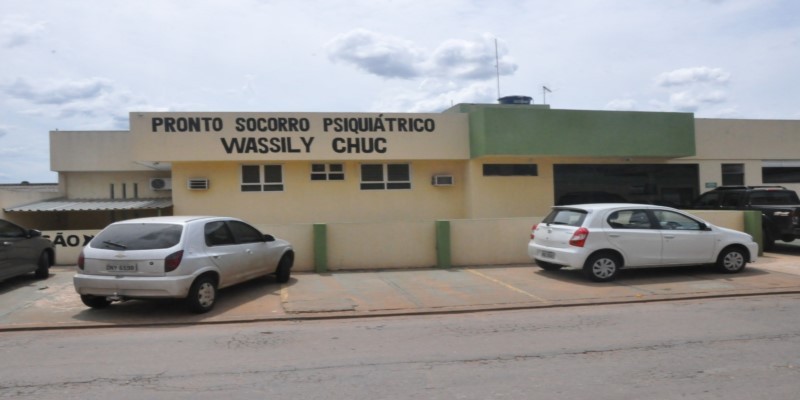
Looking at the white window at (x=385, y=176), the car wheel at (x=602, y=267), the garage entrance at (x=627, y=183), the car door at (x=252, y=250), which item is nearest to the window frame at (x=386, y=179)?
the white window at (x=385, y=176)

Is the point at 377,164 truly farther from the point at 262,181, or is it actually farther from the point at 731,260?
the point at 731,260

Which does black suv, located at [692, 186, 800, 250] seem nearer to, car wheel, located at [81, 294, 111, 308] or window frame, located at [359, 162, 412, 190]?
window frame, located at [359, 162, 412, 190]

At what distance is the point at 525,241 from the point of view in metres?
13.9

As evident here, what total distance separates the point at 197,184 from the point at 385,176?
18.6ft

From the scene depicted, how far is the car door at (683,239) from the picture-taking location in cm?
1138

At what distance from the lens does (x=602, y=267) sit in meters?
11.0

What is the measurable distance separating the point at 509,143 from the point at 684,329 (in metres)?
10.3

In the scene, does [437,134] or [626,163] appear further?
[626,163]

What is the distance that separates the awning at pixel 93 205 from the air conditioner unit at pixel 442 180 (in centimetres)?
801

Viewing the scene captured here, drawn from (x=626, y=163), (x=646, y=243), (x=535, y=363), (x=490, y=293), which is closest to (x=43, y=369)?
(x=535, y=363)

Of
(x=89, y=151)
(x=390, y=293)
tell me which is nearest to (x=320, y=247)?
(x=390, y=293)

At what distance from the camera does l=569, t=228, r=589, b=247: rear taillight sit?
10.8 metres

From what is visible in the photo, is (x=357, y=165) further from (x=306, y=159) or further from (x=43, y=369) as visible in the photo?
(x=43, y=369)

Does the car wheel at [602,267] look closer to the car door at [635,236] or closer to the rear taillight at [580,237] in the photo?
the car door at [635,236]
